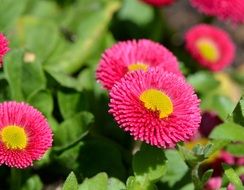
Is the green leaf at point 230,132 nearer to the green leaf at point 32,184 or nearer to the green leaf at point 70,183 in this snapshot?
the green leaf at point 70,183

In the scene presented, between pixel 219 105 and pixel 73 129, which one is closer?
pixel 73 129

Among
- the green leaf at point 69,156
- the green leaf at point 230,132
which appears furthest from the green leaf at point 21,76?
A: the green leaf at point 230,132

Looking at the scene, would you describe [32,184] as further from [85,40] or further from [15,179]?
[85,40]

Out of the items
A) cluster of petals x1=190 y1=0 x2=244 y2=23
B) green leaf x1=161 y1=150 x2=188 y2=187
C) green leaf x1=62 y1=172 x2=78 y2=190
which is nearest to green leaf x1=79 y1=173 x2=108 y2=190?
green leaf x1=62 y1=172 x2=78 y2=190

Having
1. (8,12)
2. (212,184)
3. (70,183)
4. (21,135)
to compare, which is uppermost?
(8,12)

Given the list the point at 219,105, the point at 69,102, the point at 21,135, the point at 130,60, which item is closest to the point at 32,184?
the point at 69,102

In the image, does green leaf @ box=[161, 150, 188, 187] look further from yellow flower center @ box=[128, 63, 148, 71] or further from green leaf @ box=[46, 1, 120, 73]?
green leaf @ box=[46, 1, 120, 73]

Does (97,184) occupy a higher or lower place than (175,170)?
higher
